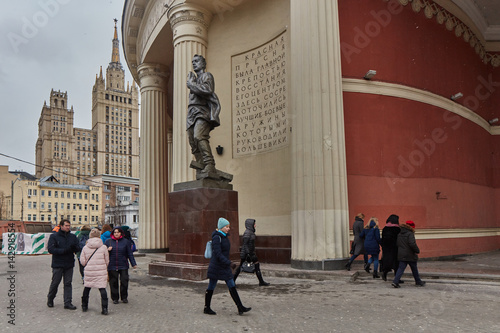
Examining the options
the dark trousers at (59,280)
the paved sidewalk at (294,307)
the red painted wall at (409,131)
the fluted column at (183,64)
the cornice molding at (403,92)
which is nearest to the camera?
the paved sidewalk at (294,307)

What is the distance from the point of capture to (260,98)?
51.6 feet

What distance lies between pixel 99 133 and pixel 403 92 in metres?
145

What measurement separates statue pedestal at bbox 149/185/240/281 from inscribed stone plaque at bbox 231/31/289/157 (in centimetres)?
427

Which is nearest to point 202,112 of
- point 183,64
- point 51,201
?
point 183,64

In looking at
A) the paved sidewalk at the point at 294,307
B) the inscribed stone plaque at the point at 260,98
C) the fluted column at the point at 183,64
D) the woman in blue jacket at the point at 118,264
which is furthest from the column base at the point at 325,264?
the fluted column at the point at 183,64

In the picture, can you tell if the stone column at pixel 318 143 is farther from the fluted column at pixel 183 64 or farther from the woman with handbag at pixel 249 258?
the fluted column at pixel 183 64

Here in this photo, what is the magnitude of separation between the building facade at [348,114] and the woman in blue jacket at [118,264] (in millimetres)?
4997

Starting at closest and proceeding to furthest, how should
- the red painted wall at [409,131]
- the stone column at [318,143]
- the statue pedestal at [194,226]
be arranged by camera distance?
1. the statue pedestal at [194,226]
2. the stone column at [318,143]
3. the red painted wall at [409,131]

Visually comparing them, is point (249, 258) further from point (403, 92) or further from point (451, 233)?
point (451, 233)

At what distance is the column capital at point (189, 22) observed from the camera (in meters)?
17.1

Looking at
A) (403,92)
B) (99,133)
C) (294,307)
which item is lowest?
(294,307)

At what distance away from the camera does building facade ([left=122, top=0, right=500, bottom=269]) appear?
11.6 metres

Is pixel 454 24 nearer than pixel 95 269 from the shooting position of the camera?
No

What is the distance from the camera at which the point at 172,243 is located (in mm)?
11078
